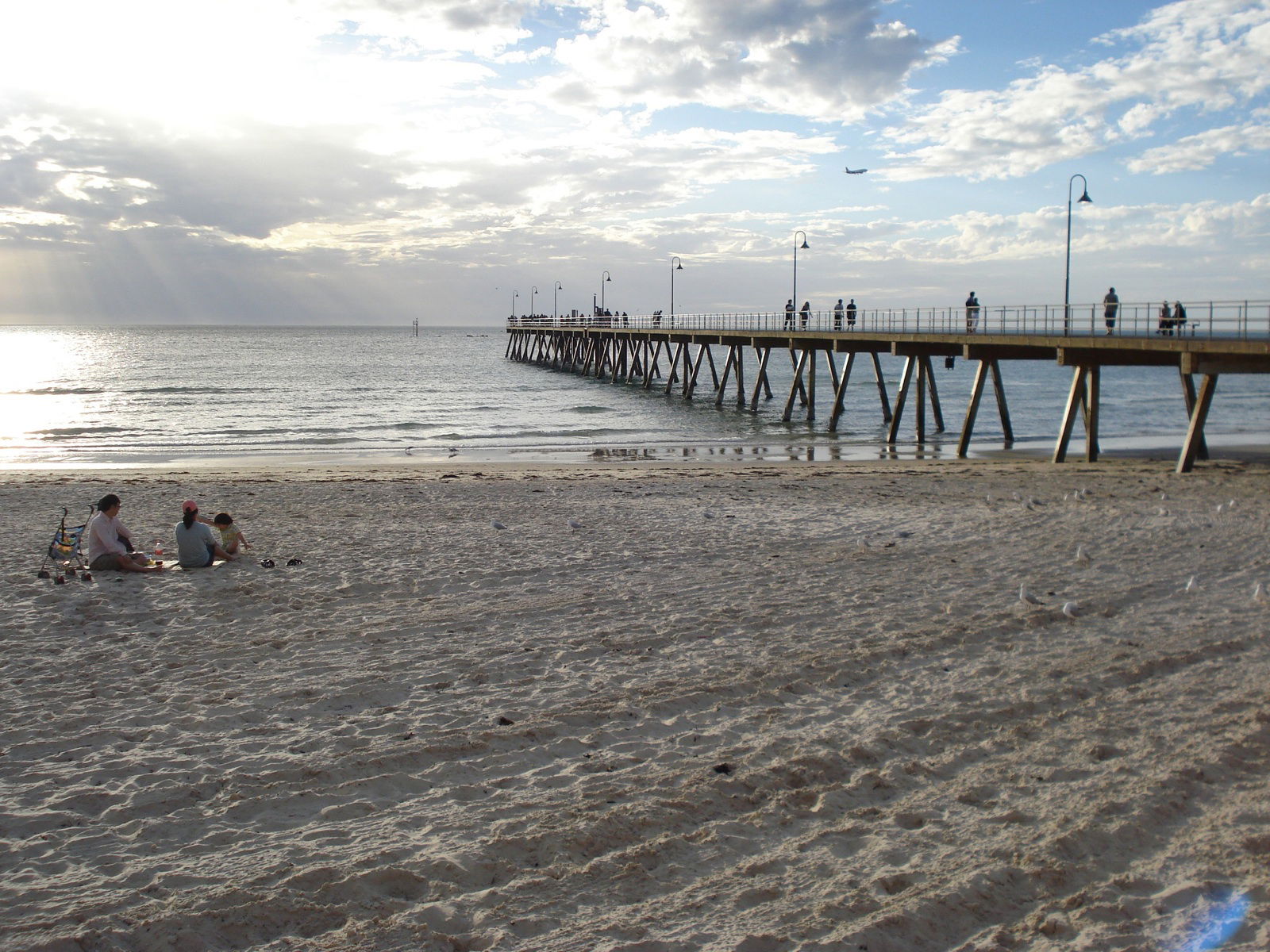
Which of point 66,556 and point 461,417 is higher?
point 461,417

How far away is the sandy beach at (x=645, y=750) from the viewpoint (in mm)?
3258

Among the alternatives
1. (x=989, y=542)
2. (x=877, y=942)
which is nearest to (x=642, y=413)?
(x=989, y=542)

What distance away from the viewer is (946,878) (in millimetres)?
3436

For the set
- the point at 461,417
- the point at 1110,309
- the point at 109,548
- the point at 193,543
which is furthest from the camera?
the point at 461,417

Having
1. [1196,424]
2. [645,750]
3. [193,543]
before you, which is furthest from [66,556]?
[1196,424]

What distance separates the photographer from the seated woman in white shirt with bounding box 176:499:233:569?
8.11 metres

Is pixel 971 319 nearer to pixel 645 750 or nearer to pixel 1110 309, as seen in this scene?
pixel 1110 309

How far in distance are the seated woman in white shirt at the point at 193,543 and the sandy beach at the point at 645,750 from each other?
0.11 m

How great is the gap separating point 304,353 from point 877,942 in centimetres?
9564

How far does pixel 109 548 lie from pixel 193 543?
64 centimetres

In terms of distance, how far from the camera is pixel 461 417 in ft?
105

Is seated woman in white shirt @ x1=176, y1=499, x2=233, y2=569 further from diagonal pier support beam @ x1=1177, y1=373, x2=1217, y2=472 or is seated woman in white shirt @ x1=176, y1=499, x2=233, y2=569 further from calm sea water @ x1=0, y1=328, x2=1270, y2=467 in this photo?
diagonal pier support beam @ x1=1177, y1=373, x2=1217, y2=472

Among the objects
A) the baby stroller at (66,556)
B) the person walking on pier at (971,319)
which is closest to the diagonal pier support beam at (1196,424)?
the person walking on pier at (971,319)

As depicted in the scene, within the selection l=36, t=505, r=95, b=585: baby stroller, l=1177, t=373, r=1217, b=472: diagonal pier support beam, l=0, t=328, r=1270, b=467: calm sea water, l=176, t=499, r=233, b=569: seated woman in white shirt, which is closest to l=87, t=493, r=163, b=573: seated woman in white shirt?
l=36, t=505, r=95, b=585: baby stroller
